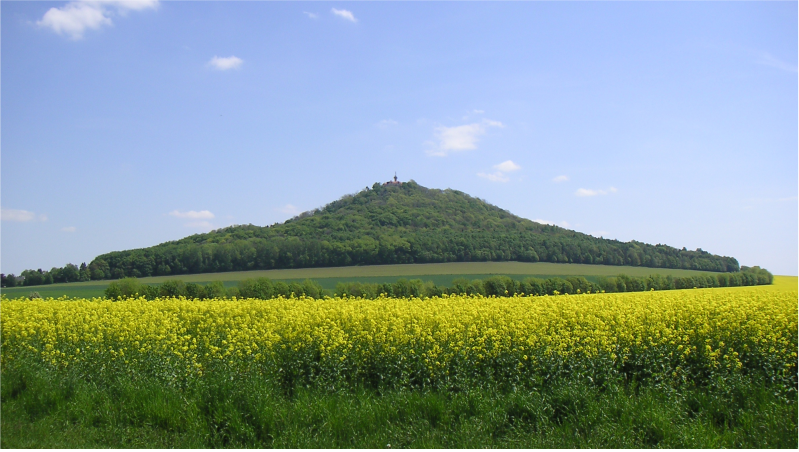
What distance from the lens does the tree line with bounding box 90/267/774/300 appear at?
18041mm

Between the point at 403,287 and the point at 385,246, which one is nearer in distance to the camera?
the point at 403,287

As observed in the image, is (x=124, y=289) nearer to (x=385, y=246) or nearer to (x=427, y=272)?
(x=427, y=272)

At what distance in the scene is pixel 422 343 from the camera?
7.69m

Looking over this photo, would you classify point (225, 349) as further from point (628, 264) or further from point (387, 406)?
point (628, 264)

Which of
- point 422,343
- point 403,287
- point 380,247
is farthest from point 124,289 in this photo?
point 380,247

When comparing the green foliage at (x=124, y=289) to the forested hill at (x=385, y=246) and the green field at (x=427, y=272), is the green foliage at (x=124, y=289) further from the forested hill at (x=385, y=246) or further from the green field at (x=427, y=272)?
the forested hill at (x=385, y=246)

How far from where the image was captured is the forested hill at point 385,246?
121 ft

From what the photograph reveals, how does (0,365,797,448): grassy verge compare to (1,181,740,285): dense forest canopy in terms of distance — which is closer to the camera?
(0,365,797,448): grassy verge

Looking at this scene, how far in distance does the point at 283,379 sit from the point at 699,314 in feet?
25.0

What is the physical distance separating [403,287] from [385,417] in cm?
1528

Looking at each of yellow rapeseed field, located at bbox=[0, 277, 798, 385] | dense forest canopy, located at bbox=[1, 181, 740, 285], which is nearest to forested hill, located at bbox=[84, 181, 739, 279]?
dense forest canopy, located at bbox=[1, 181, 740, 285]

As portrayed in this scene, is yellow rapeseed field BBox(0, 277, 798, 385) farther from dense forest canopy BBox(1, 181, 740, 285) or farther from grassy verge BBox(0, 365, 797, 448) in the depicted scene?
dense forest canopy BBox(1, 181, 740, 285)

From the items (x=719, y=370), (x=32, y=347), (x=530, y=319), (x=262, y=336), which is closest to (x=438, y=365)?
(x=530, y=319)

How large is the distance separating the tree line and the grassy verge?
18.1 ft
